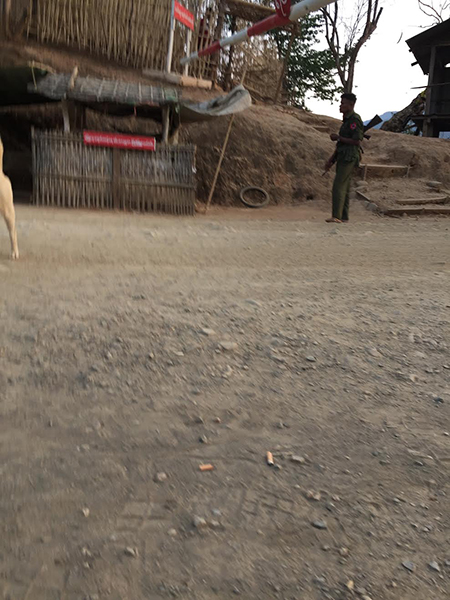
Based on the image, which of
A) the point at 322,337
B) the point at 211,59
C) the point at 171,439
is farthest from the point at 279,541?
the point at 211,59

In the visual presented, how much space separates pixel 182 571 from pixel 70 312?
1.85 m

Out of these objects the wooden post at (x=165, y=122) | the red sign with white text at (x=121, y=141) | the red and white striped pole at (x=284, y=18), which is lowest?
the red sign with white text at (x=121, y=141)

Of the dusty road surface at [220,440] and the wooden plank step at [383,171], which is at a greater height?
the wooden plank step at [383,171]

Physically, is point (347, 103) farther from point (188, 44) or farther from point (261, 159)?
point (188, 44)

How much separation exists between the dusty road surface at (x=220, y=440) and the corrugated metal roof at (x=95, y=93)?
18.3 ft

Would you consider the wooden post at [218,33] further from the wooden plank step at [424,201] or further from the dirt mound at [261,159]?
the wooden plank step at [424,201]

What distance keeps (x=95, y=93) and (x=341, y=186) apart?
431 cm

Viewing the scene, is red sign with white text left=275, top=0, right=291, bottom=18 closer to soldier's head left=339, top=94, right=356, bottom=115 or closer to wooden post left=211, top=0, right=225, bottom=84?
soldier's head left=339, top=94, right=356, bottom=115

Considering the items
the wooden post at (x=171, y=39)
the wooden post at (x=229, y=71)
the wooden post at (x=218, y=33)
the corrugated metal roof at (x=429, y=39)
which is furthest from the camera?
the corrugated metal roof at (x=429, y=39)

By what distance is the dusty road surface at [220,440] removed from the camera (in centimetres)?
119

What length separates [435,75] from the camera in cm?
1706

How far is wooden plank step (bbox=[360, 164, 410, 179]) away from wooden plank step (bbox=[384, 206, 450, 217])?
7.53 ft

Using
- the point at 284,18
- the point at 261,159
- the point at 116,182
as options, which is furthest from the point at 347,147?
the point at 116,182

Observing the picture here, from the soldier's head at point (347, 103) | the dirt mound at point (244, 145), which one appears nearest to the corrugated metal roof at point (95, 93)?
the dirt mound at point (244, 145)
